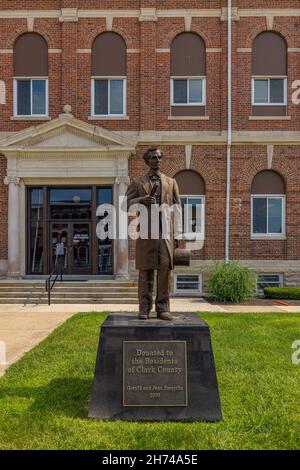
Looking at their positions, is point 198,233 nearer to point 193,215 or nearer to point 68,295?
point 193,215

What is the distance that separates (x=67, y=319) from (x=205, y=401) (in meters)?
6.90

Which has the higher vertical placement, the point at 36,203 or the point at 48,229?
the point at 36,203

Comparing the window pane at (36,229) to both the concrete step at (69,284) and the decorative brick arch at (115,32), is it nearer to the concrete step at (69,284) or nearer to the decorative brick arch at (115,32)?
the concrete step at (69,284)

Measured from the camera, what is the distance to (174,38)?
17.8m

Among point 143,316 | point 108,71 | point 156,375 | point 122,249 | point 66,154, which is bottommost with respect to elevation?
point 156,375

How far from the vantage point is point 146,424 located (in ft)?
15.6

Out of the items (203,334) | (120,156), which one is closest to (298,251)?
(120,156)

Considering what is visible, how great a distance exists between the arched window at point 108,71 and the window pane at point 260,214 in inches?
250

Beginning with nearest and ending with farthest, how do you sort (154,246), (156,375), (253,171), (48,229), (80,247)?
(156,375) → (154,246) → (253,171) → (48,229) → (80,247)

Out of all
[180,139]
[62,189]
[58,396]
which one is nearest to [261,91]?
[180,139]

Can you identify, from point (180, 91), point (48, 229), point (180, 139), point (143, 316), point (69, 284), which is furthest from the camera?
point (48, 229)

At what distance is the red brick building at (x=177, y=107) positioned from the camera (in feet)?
57.6

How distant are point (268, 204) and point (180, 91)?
563 centimetres

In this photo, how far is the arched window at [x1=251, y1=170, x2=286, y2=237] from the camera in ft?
58.2
